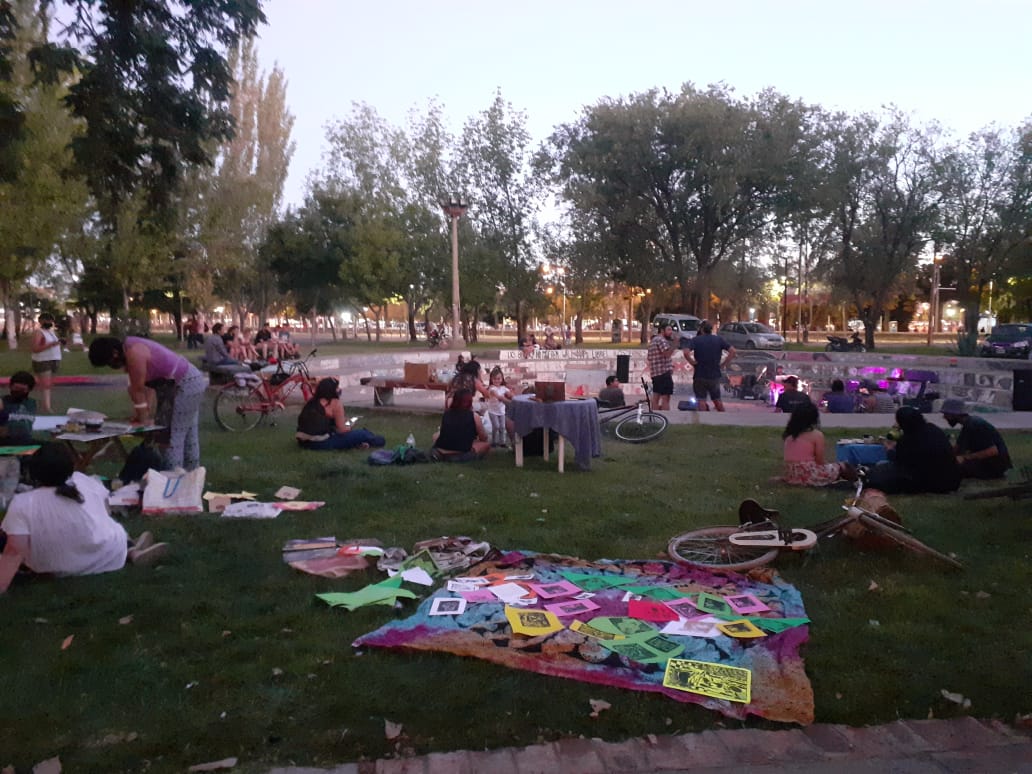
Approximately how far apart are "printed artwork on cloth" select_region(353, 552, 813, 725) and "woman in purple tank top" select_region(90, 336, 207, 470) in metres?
3.73

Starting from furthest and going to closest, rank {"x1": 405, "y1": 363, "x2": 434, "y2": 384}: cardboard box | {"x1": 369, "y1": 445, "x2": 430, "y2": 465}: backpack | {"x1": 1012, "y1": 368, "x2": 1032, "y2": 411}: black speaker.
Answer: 1. {"x1": 1012, "y1": 368, "x2": 1032, "y2": 411}: black speaker
2. {"x1": 405, "y1": 363, "x2": 434, "y2": 384}: cardboard box
3. {"x1": 369, "y1": 445, "x2": 430, "y2": 465}: backpack

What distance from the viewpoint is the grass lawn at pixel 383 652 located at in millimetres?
3348

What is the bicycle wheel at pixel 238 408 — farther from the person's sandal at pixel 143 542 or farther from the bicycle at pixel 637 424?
the person's sandal at pixel 143 542

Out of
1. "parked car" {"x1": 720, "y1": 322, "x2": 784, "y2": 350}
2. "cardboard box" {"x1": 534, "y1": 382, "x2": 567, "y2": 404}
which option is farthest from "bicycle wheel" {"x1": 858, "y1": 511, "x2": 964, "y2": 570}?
"parked car" {"x1": 720, "y1": 322, "x2": 784, "y2": 350}

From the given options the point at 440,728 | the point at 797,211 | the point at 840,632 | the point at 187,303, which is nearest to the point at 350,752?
the point at 440,728

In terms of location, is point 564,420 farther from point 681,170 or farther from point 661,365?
point 681,170

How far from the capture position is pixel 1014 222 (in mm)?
36719

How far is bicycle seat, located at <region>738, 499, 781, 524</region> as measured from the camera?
19.6 ft

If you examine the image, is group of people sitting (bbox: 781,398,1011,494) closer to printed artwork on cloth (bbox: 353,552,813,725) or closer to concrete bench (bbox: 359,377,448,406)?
printed artwork on cloth (bbox: 353,552,813,725)

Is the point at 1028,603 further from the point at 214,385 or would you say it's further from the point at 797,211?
the point at 797,211

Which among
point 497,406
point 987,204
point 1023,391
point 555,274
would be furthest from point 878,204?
point 497,406

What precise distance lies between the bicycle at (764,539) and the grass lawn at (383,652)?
164 millimetres

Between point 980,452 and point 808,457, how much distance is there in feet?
6.12

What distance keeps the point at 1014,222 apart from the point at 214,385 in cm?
3684
